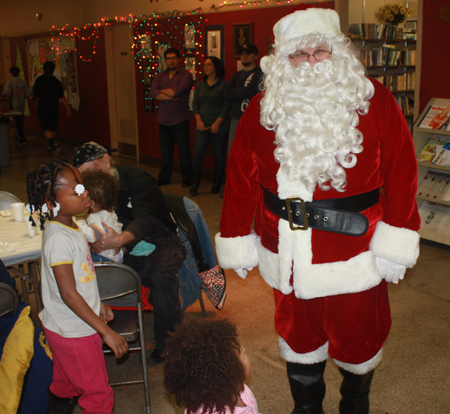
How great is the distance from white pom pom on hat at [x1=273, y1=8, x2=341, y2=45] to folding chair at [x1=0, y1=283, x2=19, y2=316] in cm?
143

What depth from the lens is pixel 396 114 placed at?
65.5 inches

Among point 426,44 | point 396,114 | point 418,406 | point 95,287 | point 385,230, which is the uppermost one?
point 426,44

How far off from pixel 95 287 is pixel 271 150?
2.95 feet

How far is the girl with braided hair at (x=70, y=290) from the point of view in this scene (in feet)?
5.87

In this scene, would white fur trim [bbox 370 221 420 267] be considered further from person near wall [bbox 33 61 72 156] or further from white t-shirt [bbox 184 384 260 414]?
person near wall [bbox 33 61 72 156]

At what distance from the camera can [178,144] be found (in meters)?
6.67

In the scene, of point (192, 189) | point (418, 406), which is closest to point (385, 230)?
point (418, 406)

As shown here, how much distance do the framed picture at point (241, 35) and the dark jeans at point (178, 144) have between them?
3.97ft

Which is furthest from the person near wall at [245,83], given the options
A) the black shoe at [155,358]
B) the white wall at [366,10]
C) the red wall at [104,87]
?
the black shoe at [155,358]

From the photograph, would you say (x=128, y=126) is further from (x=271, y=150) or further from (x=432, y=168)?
(x=271, y=150)

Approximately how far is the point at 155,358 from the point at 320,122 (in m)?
1.71

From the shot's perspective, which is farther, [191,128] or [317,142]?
[191,128]

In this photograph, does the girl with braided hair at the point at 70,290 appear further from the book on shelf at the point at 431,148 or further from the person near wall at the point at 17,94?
the person near wall at the point at 17,94

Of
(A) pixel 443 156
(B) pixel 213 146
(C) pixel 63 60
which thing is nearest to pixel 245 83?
(B) pixel 213 146
